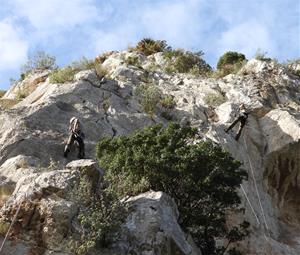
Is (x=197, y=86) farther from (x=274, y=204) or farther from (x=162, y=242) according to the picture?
(x=162, y=242)

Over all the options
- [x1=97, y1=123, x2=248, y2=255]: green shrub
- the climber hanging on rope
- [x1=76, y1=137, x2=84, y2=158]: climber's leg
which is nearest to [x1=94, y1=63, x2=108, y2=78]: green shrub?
the climber hanging on rope

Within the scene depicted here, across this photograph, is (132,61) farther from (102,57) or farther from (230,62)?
(230,62)

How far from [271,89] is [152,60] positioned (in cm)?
731

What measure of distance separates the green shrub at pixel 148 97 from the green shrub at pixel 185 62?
5107 millimetres

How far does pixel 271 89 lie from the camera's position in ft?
96.1

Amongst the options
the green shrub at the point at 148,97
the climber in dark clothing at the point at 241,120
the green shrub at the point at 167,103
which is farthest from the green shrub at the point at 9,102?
the climber in dark clothing at the point at 241,120

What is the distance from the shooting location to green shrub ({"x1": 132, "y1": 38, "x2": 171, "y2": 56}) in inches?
1394

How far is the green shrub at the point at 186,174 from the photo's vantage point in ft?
49.4

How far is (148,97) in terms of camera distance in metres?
25.7

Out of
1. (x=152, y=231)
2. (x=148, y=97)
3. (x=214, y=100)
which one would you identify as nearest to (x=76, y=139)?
(x=152, y=231)

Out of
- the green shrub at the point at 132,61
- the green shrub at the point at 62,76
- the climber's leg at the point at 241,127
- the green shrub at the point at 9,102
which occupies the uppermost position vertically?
the green shrub at the point at 132,61

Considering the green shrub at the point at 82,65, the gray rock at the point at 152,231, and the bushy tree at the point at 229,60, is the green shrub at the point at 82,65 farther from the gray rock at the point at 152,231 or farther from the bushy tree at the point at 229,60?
the gray rock at the point at 152,231

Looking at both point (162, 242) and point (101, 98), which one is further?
point (101, 98)

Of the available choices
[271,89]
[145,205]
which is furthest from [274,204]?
[145,205]
